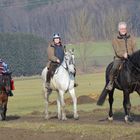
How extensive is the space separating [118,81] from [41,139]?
4.01 m

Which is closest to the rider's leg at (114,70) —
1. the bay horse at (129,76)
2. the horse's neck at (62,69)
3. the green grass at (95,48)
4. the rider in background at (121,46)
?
the rider in background at (121,46)

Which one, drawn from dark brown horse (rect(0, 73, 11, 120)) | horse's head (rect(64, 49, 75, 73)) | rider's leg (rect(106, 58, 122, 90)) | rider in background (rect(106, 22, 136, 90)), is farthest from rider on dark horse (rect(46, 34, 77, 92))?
rider in background (rect(106, 22, 136, 90))

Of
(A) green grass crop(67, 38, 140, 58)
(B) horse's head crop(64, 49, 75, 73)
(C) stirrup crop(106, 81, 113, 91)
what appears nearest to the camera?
(C) stirrup crop(106, 81, 113, 91)

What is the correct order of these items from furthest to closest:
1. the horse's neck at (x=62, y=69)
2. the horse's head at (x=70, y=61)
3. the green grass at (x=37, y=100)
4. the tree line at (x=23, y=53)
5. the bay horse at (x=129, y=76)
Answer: the tree line at (x=23, y=53) → the green grass at (x=37, y=100) → the horse's neck at (x=62, y=69) → the horse's head at (x=70, y=61) → the bay horse at (x=129, y=76)

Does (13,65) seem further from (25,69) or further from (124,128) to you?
(124,128)

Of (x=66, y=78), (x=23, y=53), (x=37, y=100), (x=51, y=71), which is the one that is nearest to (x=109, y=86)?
(x=66, y=78)

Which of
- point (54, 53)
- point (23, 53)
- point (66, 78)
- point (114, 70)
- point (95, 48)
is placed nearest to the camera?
point (114, 70)

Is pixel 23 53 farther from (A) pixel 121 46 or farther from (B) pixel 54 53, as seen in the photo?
(A) pixel 121 46

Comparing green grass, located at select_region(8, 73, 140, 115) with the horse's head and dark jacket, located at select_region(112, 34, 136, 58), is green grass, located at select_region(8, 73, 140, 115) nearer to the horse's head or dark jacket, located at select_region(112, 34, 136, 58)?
the horse's head

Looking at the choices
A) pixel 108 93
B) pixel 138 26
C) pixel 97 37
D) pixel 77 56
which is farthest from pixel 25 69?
pixel 108 93

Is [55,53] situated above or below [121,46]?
below

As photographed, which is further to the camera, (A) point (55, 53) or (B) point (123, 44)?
(A) point (55, 53)

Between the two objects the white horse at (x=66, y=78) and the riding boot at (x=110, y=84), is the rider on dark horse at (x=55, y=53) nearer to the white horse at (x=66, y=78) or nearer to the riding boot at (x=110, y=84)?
the white horse at (x=66, y=78)

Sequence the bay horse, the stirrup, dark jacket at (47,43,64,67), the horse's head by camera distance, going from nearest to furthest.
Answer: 1. the bay horse
2. the stirrup
3. the horse's head
4. dark jacket at (47,43,64,67)
